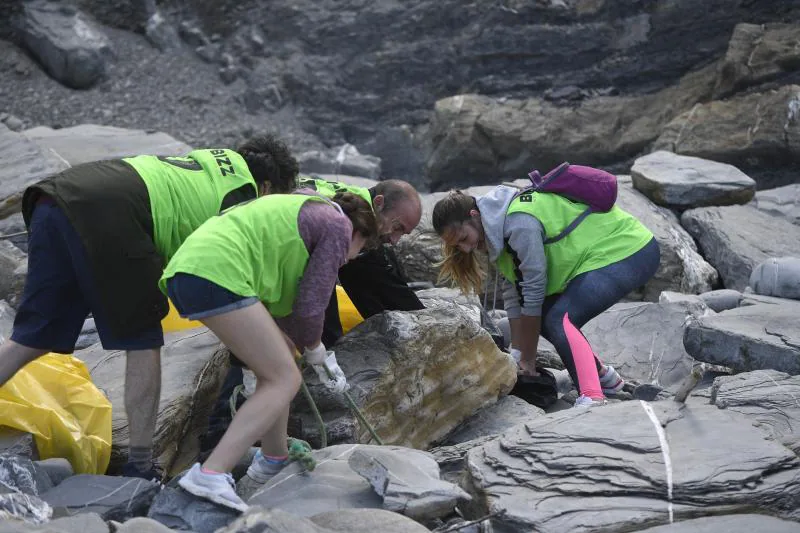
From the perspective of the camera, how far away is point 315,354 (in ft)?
11.7

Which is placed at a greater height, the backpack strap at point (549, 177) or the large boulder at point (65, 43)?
the backpack strap at point (549, 177)

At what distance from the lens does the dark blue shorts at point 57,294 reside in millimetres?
3744

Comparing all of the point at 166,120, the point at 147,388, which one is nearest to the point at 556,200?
the point at 147,388

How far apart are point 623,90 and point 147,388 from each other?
889 cm

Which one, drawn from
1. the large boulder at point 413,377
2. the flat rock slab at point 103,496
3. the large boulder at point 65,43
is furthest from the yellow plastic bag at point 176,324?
the large boulder at point 65,43

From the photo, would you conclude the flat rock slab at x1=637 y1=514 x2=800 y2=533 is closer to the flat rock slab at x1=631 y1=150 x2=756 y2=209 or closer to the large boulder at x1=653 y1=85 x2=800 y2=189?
the flat rock slab at x1=631 y1=150 x2=756 y2=209

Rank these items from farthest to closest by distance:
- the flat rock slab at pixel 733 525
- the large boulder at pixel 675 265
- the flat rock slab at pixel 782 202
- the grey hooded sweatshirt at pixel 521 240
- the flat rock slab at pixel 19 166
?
the flat rock slab at pixel 782 202
the large boulder at pixel 675 265
the flat rock slab at pixel 19 166
the grey hooded sweatshirt at pixel 521 240
the flat rock slab at pixel 733 525

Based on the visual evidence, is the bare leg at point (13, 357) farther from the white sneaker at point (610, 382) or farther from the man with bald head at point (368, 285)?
the white sneaker at point (610, 382)

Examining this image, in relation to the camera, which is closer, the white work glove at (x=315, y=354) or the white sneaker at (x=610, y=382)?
the white work glove at (x=315, y=354)

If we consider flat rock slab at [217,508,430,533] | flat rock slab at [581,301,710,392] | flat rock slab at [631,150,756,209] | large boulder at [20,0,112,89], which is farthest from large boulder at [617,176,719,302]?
large boulder at [20,0,112,89]

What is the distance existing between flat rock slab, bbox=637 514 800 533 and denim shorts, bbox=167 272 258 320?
4.75 ft

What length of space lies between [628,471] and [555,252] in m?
1.54

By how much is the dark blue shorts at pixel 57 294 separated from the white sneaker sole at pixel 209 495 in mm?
760

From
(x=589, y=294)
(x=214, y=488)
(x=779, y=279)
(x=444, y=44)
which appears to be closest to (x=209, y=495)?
(x=214, y=488)
